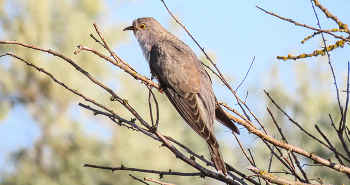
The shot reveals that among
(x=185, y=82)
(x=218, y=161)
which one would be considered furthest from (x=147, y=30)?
(x=218, y=161)

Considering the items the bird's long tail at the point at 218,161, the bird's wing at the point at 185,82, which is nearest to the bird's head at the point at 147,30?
the bird's wing at the point at 185,82

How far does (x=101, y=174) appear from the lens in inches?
291

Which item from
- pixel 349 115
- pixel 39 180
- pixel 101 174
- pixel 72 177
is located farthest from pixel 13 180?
pixel 349 115

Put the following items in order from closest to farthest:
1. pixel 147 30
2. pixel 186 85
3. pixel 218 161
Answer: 1. pixel 218 161
2. pixel 186 85
3. pixel 147 30

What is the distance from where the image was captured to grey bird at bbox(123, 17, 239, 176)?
2.95 meters

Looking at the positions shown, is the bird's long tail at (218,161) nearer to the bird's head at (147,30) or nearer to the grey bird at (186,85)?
the grey bird at (186,85)

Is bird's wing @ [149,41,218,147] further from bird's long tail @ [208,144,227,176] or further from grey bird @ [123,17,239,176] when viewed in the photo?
bird's long tail @ [208,144,227,176]

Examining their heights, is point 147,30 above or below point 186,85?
above

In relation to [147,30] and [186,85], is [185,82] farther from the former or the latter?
[147,30]

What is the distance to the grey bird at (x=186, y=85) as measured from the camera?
→ 2953 millimetres

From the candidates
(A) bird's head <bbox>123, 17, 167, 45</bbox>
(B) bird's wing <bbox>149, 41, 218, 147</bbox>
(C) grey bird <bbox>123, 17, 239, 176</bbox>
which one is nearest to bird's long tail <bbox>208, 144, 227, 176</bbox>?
(C) grey bird <bbox>123, 17, 239, 176</bbox>

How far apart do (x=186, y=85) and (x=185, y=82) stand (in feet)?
0.13

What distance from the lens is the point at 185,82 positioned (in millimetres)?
3328

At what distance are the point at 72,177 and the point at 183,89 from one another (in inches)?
210
